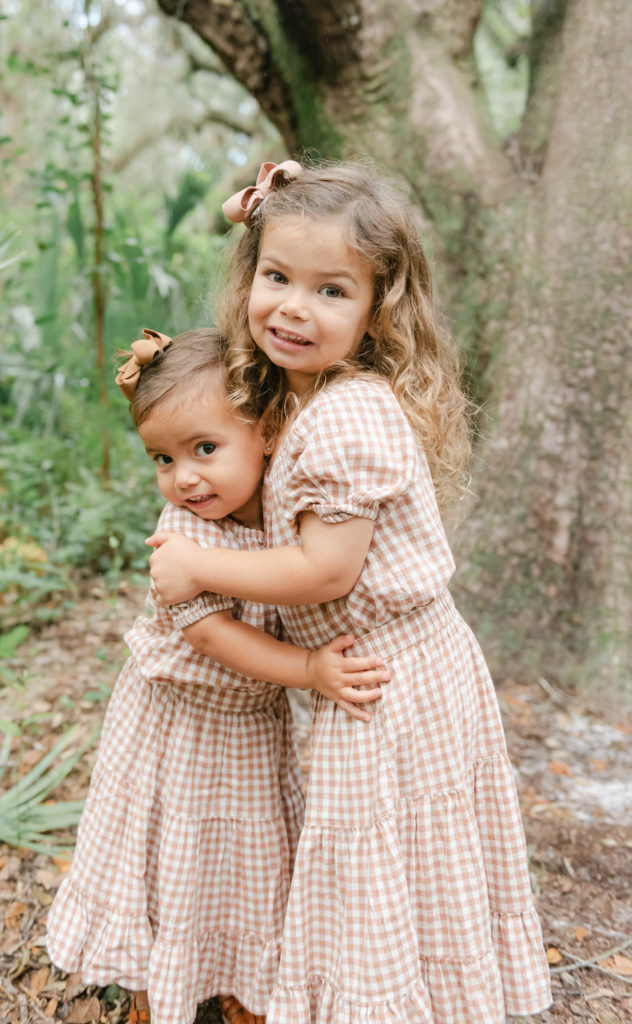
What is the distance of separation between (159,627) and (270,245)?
2.45 ft

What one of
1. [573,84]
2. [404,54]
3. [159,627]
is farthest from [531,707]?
[404,54]

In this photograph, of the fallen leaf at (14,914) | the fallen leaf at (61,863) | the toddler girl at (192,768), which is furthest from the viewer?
the fallen leaf at (61,863)

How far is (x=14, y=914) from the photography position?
76.8 inches

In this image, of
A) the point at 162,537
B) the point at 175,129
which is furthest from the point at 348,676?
the point at 175,129

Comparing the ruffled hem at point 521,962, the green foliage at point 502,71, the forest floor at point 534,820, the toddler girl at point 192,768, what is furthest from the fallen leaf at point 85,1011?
the green foliage at point 502,71

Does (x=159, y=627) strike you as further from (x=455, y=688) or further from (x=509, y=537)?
(x=509, y=537)

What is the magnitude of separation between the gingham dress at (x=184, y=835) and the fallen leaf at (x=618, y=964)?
31.8 inches

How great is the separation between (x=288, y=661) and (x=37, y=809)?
1159 millimetres

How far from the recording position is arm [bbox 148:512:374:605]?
4.16 feet

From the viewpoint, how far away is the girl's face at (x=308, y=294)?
1351mm

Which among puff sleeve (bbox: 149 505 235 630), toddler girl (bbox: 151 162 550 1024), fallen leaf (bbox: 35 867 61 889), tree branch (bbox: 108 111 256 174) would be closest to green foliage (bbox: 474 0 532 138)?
tree branch (bbox: 108 111 256 174)

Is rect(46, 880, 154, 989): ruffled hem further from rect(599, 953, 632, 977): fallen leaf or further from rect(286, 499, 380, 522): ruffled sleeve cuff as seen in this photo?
rect(599, 953, 632, 977): fallen leaf

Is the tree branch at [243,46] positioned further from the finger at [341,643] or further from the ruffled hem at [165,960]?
the ruffled hem at [165,960]

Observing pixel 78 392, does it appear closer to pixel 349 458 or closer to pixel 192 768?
pixel 192 768
